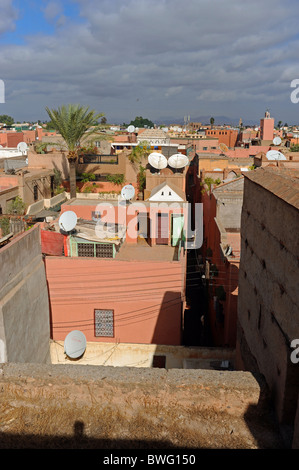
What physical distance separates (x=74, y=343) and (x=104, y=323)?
1215 millimetres

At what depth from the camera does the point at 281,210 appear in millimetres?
5105

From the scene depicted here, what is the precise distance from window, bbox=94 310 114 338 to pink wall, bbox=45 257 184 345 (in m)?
0.16

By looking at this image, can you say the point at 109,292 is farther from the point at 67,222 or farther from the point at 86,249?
the point at 67,222

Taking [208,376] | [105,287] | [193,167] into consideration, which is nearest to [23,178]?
[105,287]

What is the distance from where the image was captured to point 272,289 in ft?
18.1

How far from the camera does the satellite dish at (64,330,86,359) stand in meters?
12.4

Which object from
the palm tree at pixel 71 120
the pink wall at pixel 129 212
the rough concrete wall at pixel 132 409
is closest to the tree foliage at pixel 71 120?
the palm tree at pixel 71 120

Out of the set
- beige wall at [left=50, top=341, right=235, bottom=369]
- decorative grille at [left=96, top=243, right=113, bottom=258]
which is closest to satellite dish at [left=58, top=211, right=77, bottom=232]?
decorative grille at [left=96, top=243, right=113, bottom=258]

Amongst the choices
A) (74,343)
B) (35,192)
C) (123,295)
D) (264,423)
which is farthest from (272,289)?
(35,192)

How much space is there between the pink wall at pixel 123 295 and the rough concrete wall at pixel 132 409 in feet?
22.7

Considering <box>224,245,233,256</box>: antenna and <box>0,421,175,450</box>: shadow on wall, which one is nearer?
<box>0,421,175,450</box>: shadow on wall

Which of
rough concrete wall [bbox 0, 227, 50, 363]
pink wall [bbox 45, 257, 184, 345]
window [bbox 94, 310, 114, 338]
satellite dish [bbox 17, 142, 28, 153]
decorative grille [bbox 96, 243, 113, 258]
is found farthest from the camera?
satellite dish [bbox 17, 142, 28, 153]

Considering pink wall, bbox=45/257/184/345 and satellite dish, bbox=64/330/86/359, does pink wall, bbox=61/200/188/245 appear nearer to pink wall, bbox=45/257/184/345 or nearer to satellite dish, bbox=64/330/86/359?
pink wall, bbox=45/257/184/345
